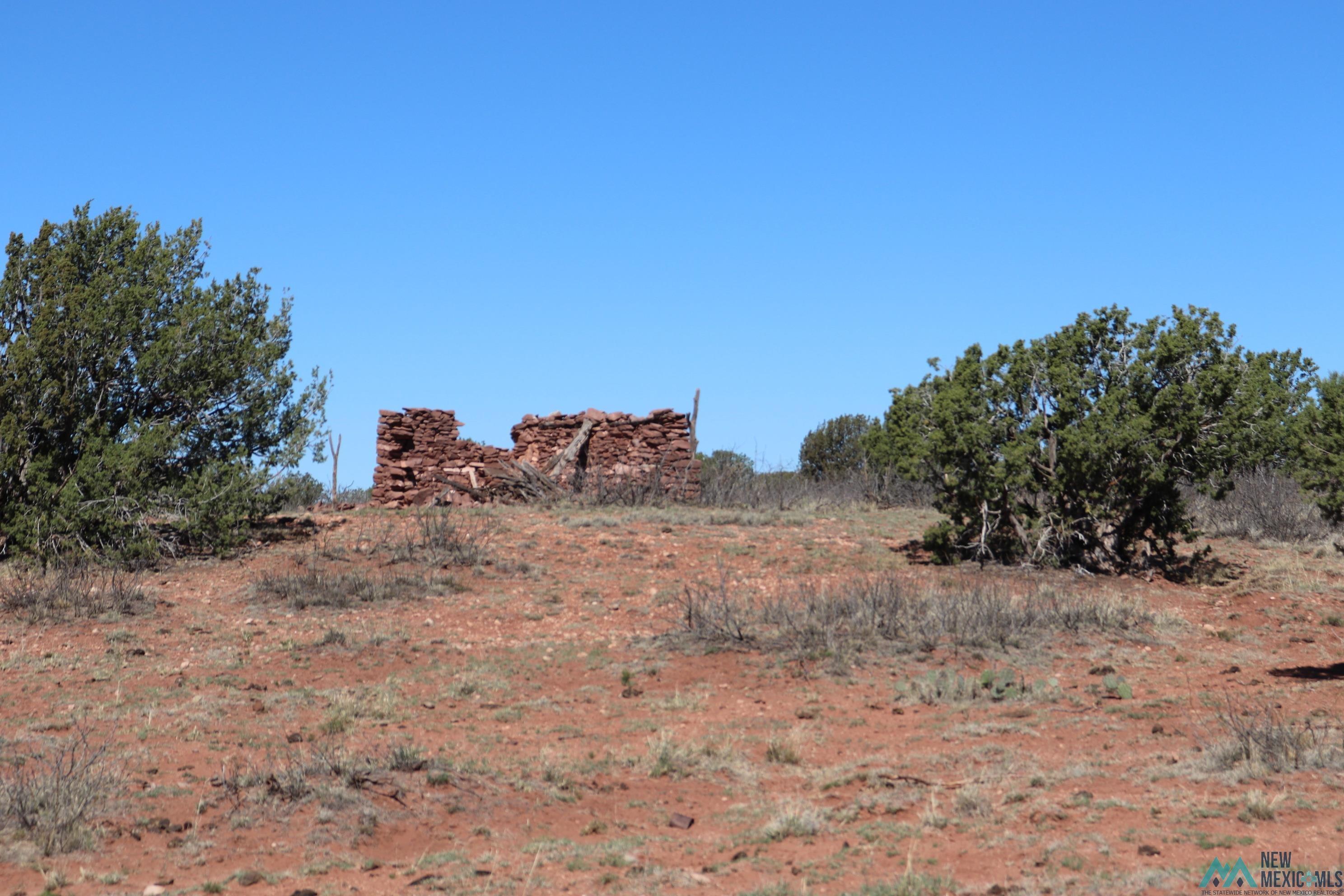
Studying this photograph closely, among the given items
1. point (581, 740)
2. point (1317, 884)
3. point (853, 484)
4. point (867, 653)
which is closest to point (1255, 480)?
point (853, 484)

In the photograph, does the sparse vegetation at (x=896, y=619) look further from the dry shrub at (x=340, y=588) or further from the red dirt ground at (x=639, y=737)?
the dry shrub at (x=340, y=588)

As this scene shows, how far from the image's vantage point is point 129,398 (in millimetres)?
19266

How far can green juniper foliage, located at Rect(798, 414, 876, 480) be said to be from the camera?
1511 inches

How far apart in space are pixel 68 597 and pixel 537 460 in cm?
1222

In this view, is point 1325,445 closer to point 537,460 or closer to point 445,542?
point 445,542

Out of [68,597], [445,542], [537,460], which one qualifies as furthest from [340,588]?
[537,460]

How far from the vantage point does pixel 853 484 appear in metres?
29.5

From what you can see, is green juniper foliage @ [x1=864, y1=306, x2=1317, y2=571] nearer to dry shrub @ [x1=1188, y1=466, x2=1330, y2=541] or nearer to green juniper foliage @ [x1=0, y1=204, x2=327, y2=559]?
dry shrub @ [x1=1188, y1=466, x2=1330, y2=541]

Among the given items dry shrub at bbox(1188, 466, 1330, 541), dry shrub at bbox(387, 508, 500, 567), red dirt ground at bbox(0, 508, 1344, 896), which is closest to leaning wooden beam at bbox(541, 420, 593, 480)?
dry shrub at bbox(387, 508, 500, 567)

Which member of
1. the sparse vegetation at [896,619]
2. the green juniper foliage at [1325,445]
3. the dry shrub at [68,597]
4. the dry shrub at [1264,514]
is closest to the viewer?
the green juniper foliage at [1325,445]

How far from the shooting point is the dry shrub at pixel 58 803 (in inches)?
265

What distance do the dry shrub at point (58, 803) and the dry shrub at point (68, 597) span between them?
22.6ft

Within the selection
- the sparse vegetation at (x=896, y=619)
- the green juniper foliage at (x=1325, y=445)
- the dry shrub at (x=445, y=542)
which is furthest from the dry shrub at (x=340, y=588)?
the green juniper foliage at (x=1325, y=445)

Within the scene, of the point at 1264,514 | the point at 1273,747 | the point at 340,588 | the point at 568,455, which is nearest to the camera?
the point at 1273,747
